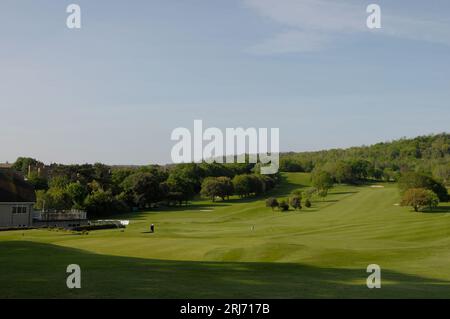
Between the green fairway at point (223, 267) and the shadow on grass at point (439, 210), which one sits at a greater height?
the green fairway at point (223, 267)

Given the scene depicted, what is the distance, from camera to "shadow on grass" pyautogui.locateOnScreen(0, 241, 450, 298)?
1570cm

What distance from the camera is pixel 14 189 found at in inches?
2904

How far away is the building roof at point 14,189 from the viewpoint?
72.2m

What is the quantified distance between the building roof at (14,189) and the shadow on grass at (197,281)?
4829 cm

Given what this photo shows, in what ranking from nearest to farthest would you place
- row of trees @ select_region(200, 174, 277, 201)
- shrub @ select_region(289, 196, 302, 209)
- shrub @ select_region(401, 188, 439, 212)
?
shrub @ select_region(401, 188, 439, 212) < shrub @ select_region(289, 196, 302, 209) < row of trees @ select_region(200, 174, 277, 201)

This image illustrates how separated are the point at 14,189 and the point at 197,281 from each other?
203 ft

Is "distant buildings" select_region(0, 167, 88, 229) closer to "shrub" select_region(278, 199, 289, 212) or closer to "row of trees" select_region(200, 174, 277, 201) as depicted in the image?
"shrub" select_region(278, 199, 289, 212)

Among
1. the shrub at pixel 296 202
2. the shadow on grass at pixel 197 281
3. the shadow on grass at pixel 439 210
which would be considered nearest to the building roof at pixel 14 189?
the shadow on grass at pixel 197 281

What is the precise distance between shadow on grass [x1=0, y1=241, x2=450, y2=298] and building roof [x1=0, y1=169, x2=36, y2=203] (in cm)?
4829

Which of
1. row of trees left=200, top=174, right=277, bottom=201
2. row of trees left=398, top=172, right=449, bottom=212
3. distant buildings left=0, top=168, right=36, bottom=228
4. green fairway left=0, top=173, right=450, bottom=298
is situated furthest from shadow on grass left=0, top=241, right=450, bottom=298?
row of trees left=200, top=174, right=277, bottom=201

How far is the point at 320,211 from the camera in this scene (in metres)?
104

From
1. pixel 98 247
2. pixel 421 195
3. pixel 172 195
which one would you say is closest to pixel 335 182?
pixel 172 195

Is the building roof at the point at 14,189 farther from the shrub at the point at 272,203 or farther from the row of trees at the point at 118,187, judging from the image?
the shrub at the point at 272,203
